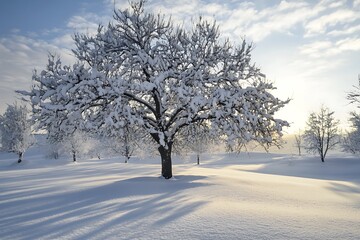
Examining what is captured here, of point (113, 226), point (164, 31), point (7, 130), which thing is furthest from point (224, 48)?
point (7, 130)

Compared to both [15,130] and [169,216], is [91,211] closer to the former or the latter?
[169,216]

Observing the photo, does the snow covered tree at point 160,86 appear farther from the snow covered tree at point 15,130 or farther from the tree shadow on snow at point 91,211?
the snow covered tree at point 15,130

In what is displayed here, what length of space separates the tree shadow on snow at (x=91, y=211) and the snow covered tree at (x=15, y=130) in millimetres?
37419

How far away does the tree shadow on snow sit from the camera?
5285 mm

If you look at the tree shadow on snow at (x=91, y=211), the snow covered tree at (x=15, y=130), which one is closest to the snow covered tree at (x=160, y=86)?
the tree shadow on snow at (x=91, y=211)

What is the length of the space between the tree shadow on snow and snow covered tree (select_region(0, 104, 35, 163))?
3742 centimetres

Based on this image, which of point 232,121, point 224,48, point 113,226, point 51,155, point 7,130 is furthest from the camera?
point 51,155

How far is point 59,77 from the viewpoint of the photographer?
11219 millimetres

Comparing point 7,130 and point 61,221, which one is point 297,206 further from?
point 7,130

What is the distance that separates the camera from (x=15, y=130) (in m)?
42.1

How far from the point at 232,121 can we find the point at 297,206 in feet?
16.6

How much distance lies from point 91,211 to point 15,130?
4325cm

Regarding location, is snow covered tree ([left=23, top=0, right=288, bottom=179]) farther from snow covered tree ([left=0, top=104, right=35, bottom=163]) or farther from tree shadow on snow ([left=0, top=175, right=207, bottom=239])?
snow covered tree ([left=0, top=104, right=35, bottom=163])

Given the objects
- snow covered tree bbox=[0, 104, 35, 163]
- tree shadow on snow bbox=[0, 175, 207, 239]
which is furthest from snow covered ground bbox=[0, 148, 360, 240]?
snow covered tree bbox=[0, 104, 35, 163]
